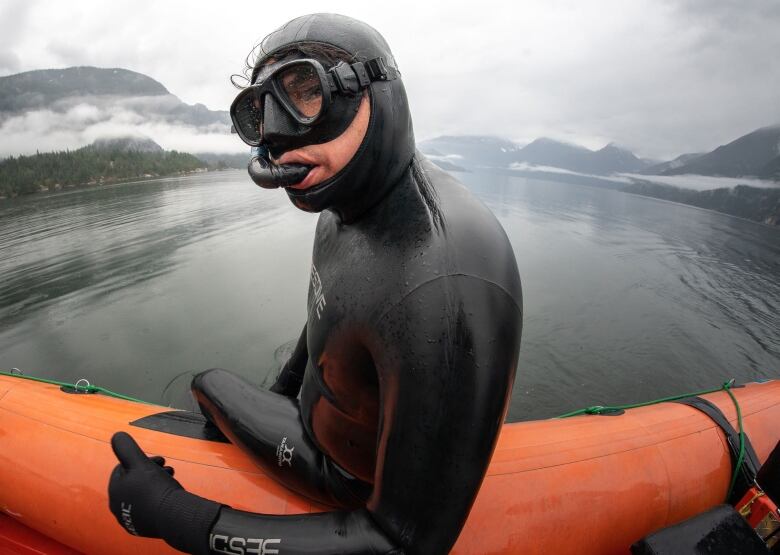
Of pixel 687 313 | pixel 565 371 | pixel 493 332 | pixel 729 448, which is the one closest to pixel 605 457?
pixel 729 448

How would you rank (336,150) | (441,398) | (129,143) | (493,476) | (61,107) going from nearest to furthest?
(441,398) < (336,150) < (493,476) < (129,143) < (61,107)

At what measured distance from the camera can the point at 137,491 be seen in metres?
1.18

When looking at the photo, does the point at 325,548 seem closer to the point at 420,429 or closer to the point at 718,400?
the point at 420,429

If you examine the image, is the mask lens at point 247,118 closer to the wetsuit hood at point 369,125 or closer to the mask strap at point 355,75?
the wetsuit hood at point 369,125

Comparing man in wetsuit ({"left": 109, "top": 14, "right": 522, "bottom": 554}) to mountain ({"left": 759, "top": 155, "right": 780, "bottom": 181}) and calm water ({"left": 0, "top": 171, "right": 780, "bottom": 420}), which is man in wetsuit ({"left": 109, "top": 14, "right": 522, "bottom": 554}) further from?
mountain ({"left": 759, "top": 155, "right": 780, "bottom": 181})

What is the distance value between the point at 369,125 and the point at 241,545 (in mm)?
1201

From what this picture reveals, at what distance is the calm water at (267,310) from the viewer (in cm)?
525

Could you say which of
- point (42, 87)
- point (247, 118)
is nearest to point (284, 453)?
point (247, 118)

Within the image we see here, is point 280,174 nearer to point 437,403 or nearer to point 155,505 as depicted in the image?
point 437,403

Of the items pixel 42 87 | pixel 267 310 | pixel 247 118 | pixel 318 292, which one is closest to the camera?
pixel 247 118

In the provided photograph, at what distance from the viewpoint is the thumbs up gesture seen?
3.77 feet

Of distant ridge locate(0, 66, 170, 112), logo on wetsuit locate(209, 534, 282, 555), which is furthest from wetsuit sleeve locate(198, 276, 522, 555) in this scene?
distant ridge locate(0, 66, 170, 112)

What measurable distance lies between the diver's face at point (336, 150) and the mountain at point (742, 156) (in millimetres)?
89715

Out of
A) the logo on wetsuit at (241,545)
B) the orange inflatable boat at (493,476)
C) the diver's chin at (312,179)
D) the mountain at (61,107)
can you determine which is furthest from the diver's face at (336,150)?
the mountain at (61,107)
